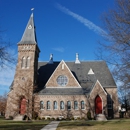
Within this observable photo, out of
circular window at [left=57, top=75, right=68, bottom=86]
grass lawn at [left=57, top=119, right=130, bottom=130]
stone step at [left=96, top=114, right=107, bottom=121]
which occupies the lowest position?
stone step at [left=96, top=114, right=107, bottom=121]

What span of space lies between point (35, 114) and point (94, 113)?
1080 centimetres

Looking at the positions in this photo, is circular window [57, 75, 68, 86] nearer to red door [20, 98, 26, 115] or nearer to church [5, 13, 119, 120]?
church [5, 13, 119, 120]

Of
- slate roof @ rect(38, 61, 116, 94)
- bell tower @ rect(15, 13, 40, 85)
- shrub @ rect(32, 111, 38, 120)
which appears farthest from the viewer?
slate roof @ rect(38, 61, 116, 94)

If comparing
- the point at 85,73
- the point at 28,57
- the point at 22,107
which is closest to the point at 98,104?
the point at 85,73

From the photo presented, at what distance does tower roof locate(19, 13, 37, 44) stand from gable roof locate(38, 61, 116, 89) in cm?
750

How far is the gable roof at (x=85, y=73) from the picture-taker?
37.2m

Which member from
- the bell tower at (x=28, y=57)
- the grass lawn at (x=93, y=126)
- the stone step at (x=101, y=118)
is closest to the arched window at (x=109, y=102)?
the stone step at (x=101, y=118)

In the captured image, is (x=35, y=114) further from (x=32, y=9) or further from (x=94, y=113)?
(x=32, y=9)

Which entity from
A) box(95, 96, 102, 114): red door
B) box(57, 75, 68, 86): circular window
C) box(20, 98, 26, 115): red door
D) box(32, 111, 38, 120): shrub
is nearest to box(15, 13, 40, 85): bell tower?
box(20, 98, 26, 115): red door

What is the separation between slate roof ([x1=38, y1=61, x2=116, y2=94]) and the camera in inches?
1448

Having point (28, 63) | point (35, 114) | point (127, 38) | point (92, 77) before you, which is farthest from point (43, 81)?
point (127, 38)

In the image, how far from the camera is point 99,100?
33.6 m

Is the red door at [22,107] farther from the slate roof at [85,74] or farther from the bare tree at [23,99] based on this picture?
Answer: the slate roof at [85,74]

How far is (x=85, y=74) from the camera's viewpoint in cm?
3897
